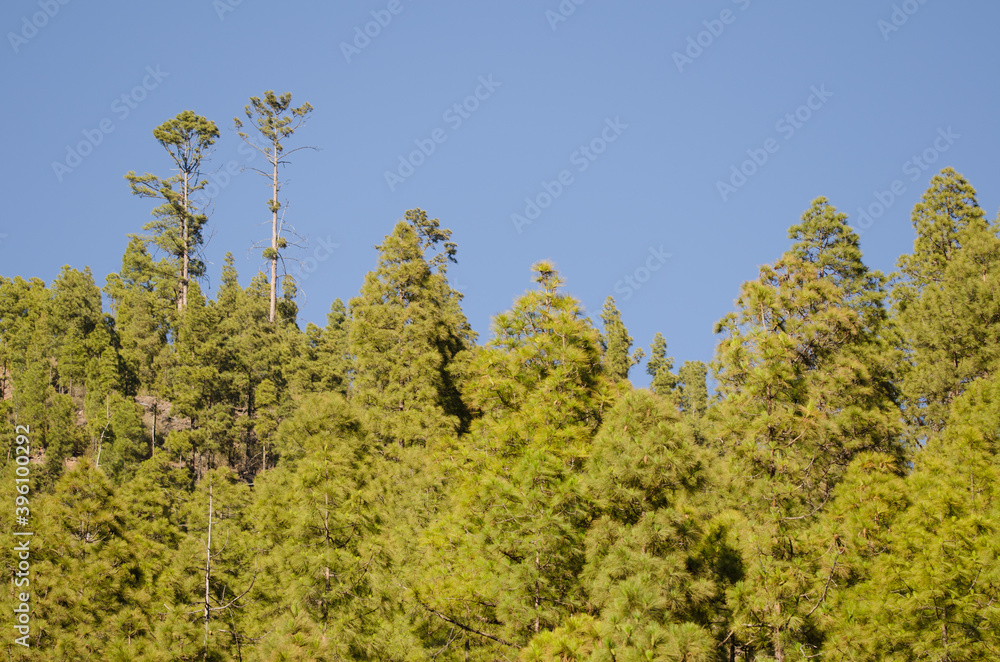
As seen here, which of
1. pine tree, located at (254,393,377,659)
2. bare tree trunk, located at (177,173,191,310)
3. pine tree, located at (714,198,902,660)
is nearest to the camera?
pine tree, located at (714,198,902,660)

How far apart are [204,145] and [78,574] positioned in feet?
169

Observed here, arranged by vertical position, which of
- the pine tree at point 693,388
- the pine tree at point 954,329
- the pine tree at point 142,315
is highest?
the pine tree at point 142,315

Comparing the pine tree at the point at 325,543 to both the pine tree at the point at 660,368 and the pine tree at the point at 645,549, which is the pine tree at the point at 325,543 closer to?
the pine tree at the point at 645,549

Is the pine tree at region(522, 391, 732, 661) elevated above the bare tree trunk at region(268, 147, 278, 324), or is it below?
below

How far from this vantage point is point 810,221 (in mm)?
26312

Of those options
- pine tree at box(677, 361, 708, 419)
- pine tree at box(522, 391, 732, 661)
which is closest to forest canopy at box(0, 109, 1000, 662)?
pine tree at box(522, 391, 732, 661)

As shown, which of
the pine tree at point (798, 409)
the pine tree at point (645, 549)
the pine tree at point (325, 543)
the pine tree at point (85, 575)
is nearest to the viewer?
the pine tree at point (645, 549)

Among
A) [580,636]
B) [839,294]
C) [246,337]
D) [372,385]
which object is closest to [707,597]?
[580,636]

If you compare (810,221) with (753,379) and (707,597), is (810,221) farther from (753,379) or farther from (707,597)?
(707,597)

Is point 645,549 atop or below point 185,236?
below

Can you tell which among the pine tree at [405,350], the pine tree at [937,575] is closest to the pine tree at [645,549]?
the pine tree at [937,575]

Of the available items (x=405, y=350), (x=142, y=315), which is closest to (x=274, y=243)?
(x=142, y=315)

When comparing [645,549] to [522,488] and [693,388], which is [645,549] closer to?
[522,488]

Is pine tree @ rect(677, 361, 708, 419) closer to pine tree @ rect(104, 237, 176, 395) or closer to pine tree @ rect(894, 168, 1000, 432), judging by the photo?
pine tree @ rect(894, 168, 1000, 432)
